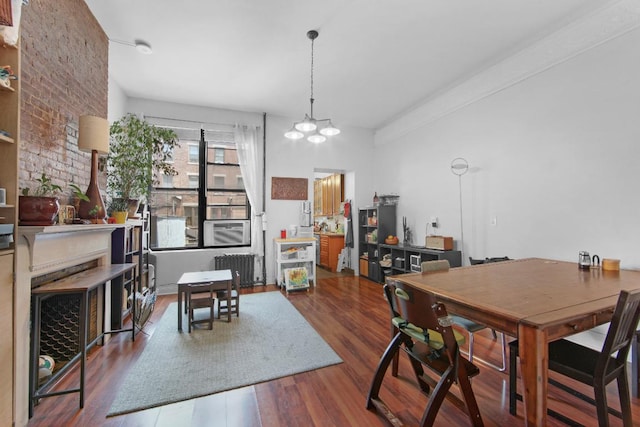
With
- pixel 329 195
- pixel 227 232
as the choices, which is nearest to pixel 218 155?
pixel 227 232

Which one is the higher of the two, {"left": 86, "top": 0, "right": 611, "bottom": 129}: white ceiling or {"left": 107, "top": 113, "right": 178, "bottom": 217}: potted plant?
{"left": 86, "top": 0, "right": 611, "bottom": 129}: white ceiling

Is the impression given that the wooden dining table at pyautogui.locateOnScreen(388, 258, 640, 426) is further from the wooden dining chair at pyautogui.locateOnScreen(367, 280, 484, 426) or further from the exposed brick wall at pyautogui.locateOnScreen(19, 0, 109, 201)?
the exposed brick wall at pyautogui.locateOnScreen(19, 0, 109, 201)

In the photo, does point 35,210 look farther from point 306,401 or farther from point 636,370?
point 636,370

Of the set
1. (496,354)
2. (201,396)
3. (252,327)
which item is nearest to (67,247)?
(201,396)

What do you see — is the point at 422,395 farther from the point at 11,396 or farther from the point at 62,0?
the point at 62,0

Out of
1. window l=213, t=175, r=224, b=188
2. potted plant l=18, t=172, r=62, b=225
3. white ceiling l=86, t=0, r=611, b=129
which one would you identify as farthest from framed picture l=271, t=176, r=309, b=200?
potted plant l=18, t=172, r=62, b=225

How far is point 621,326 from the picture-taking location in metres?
1.38

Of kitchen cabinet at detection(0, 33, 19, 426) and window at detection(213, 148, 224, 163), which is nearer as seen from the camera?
kitchen cabinet at detection(0, 33, 19, 426)

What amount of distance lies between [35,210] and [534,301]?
3016 millimetres

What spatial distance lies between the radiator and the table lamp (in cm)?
238

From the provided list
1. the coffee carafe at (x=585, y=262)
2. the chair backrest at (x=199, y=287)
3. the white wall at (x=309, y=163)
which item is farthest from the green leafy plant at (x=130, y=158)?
the coffee carafe at (x=585, y=262)

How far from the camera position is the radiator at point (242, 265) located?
4713mm

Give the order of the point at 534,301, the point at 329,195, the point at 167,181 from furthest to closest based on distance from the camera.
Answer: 1. the point at 329,195
2. the point at 167,181
3. the point at 534,301

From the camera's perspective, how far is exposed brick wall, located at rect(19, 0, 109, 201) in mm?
1854
